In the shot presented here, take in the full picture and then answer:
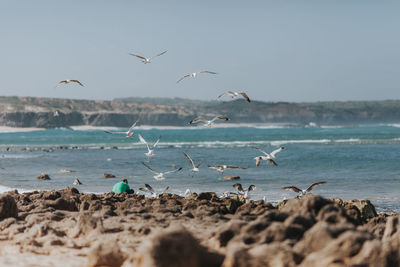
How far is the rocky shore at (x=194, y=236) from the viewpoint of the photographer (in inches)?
263

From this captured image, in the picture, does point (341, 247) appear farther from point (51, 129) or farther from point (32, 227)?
point (51, 129)

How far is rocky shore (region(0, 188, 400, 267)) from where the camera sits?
21.9 ft

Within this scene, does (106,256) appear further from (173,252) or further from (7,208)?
(7,208)

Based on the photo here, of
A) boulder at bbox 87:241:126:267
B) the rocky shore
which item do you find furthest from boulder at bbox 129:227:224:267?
boulder at bbox 87:241:126:267

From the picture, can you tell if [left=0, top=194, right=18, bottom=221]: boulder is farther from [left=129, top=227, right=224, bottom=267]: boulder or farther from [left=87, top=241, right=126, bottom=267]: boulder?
[left=129, top=227, right=224, bottom=267]: boulder

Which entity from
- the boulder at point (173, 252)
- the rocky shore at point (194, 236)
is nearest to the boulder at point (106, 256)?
the rocky shore at point (194, 236)

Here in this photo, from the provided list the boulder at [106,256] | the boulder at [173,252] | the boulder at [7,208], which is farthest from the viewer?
the boulder at [7,208]

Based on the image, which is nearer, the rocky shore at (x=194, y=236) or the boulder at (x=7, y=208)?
the rocky shore at (x=194, y=236)

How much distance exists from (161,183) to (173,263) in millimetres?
15756

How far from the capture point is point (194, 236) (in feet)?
26.4

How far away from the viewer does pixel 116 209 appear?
453 inches

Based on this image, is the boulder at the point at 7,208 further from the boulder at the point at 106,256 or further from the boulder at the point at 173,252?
the boulder at the point at 173,252

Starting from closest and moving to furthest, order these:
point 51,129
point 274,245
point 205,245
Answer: point 274,245
point 205,245
point 51,129

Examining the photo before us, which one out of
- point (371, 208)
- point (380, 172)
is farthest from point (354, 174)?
point (371, 208)
